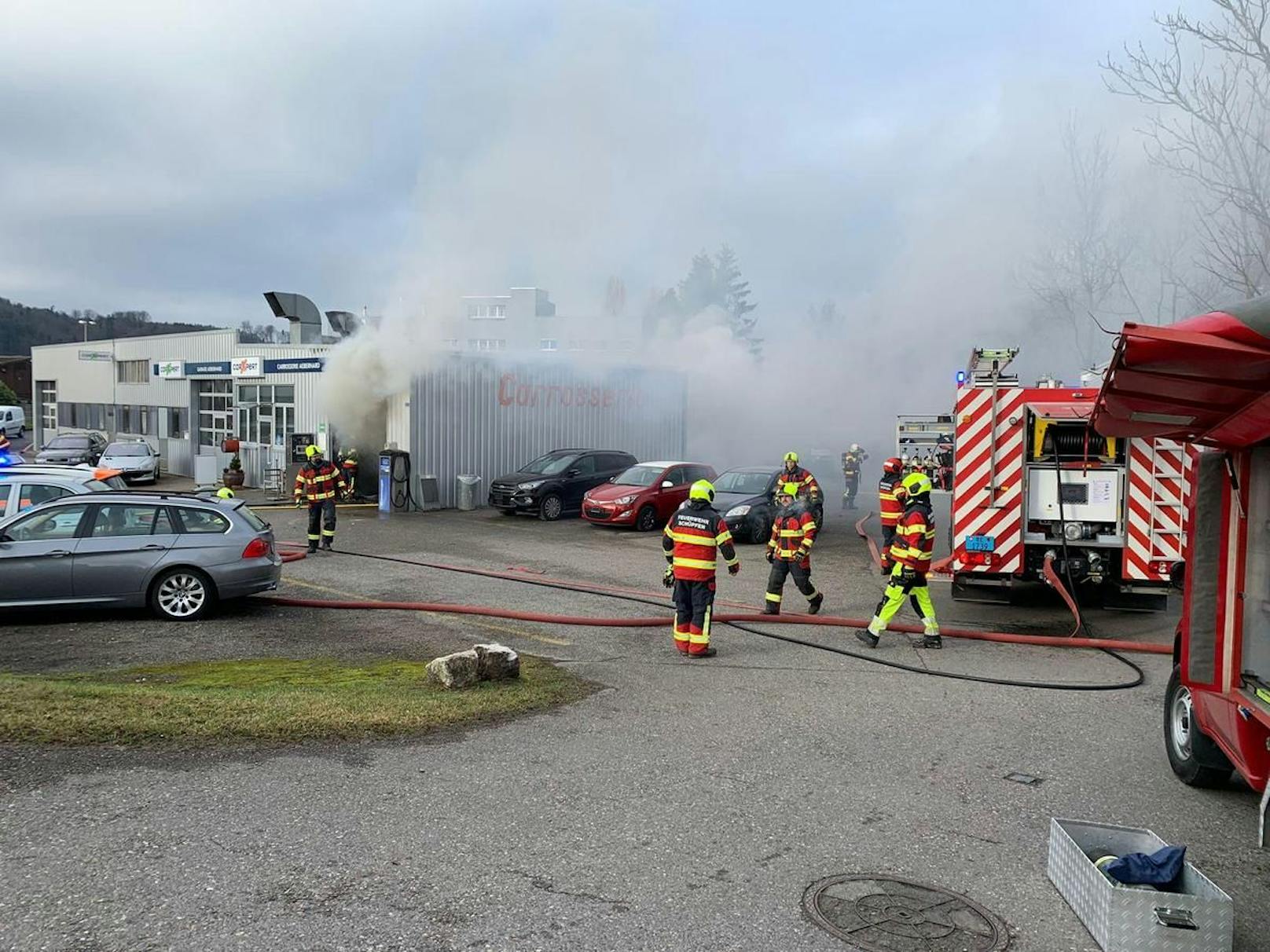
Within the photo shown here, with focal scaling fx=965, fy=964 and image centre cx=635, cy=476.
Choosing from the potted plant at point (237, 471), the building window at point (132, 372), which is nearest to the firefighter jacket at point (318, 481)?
the potted plant at point (237, 471)

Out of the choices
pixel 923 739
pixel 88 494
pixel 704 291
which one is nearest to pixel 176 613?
pixel 88 494

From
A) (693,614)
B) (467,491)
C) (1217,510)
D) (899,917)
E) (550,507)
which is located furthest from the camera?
(467,491)

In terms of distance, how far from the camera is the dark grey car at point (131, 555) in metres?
9.29

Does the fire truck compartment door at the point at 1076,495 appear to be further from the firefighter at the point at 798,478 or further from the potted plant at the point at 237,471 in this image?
the potted plant at the point at 237,471

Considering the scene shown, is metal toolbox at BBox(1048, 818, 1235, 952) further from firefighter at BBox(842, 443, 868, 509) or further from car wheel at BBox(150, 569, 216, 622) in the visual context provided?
firefighter at BBox(842, 443, 868, 509)

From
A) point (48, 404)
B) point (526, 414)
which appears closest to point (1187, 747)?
point (526, 414)

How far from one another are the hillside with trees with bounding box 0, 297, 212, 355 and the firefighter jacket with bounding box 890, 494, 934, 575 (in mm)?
116169

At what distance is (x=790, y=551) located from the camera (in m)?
9.98

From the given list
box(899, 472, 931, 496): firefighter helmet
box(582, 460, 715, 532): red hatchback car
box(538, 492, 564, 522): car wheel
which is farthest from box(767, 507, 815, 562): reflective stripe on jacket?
box(538, 492, 564, 522): car wheel

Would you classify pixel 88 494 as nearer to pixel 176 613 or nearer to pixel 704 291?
pixel 176 613

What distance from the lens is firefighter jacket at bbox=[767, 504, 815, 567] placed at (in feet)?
32.7

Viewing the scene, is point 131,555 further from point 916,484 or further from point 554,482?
point 554,482

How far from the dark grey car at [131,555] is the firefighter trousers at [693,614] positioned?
448cm

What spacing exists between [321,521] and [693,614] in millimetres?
8617
